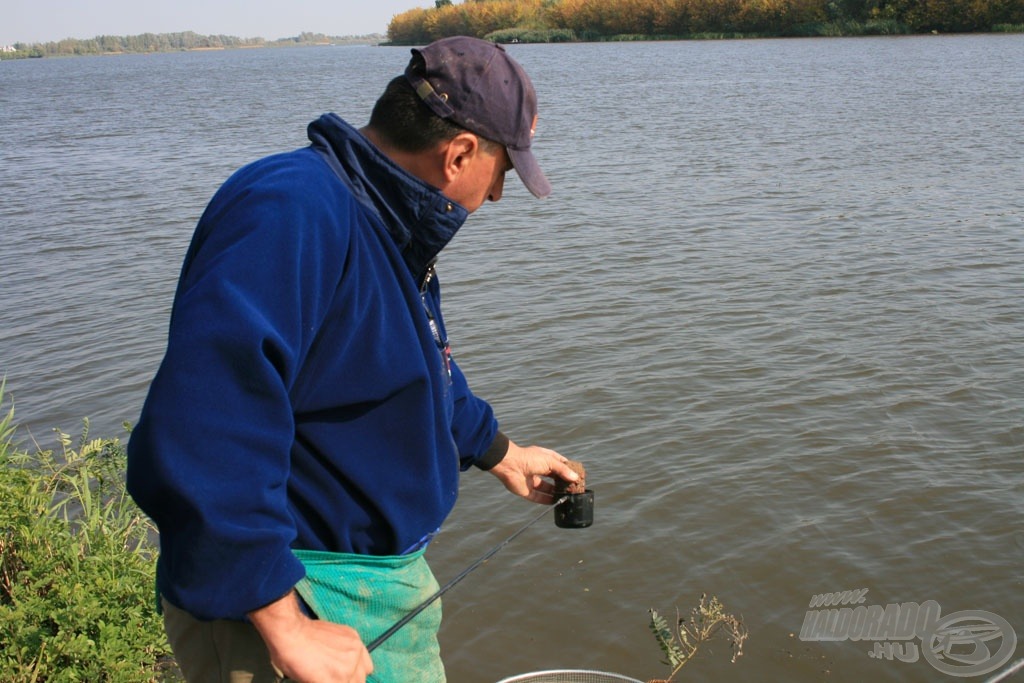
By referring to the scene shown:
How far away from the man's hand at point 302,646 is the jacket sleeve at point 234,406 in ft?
0.18

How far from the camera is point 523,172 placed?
2.20m

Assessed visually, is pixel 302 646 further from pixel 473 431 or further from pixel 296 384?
pixel 473 431

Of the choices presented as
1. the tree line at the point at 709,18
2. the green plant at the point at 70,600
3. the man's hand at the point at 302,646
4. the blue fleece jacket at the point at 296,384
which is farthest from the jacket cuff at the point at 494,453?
the tree line at the point at 709,18

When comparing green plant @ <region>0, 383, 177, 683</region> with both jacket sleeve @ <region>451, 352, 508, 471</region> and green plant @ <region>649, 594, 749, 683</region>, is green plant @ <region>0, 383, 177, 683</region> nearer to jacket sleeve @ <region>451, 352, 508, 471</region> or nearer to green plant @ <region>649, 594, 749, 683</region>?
jacket sleeve @ <region>451, 352, 508, 471</region>

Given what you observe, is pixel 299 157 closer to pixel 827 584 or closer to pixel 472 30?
pixel 827 584

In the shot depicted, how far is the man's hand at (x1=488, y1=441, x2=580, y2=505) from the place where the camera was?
3061 mm

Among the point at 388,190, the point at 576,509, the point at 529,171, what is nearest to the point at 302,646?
the point at 388,190

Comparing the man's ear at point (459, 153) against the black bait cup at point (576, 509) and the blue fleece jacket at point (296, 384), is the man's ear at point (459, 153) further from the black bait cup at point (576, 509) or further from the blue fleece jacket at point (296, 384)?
the black bait cup at point (576, 509)

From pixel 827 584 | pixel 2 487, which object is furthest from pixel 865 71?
pixel 2 487

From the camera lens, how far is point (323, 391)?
184 centimetres

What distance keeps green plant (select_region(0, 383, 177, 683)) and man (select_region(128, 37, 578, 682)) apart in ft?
4.86

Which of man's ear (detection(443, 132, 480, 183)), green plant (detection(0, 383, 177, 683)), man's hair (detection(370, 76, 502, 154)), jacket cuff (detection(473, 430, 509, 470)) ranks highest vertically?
man's hair (detection(370, 76, 502, 154))

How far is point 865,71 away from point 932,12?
3278 centimetres

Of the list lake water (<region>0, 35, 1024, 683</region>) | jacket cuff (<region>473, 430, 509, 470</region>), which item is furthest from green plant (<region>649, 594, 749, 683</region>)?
jacket cuff (<region>473, 430, 509, 470</region>)
